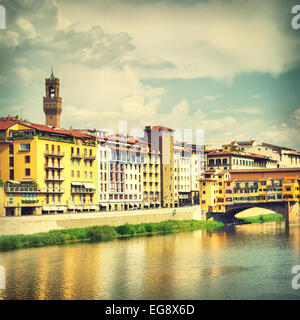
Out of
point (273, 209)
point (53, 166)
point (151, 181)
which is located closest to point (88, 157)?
point (53, 166)

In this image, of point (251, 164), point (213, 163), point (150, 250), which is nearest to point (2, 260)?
point (150, 250)

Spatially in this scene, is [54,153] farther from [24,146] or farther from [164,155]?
[164,155]

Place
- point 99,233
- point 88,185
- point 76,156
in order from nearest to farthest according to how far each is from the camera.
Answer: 1. point 99,233
2. point 76,156
3. point 88,185

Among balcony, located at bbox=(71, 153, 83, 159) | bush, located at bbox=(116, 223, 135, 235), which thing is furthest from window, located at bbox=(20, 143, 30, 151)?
bush, located at bbox=(116, 223, 135, 235)

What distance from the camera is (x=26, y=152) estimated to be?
6569cm

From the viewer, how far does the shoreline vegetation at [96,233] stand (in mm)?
54625

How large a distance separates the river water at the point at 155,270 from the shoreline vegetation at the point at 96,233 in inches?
92.6

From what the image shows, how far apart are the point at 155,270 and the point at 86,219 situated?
22150 millimetres

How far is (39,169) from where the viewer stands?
6575 centimetres

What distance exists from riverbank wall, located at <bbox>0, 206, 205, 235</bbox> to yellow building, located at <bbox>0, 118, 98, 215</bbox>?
4214 millimetres

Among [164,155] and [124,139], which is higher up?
[124,139]

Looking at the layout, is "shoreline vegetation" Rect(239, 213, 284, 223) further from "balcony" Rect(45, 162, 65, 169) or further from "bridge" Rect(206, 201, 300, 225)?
"balcony" Rect(45, 162, 65, 169)

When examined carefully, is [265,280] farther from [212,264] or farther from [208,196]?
[208,196]
